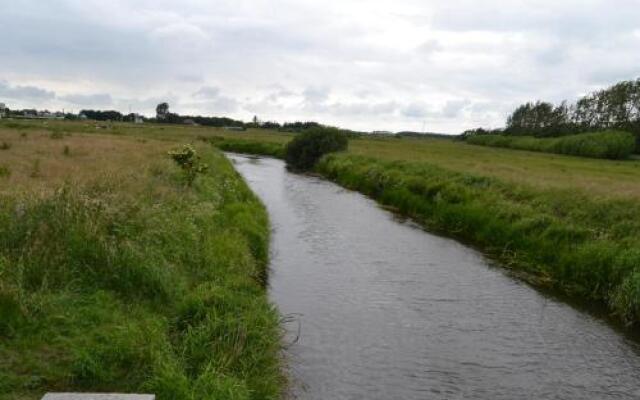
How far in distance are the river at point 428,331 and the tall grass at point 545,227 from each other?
119 centimetres

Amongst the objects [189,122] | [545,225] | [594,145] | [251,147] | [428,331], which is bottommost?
[428,331]

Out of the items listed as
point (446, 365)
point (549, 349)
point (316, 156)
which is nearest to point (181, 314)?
point (446, 365)

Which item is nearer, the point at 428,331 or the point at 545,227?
the point at 428,331

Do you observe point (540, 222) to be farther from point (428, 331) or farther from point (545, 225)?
point (428, 331)

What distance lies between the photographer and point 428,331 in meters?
12.5

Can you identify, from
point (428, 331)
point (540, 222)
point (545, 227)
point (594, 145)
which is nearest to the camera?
point (428, 331)

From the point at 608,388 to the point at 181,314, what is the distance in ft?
25.7

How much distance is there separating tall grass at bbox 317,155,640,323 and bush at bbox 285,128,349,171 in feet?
83.5

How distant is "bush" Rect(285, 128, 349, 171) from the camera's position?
58.6 m

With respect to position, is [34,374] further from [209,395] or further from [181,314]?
[181,314]

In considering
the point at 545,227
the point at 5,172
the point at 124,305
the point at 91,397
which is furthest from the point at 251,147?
the point at 91,397

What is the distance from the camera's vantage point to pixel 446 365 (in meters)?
10.8

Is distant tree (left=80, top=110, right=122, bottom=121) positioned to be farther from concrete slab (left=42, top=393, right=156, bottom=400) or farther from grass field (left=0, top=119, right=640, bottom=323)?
concrete slab (left=42, top=393, right=156, bottom=400)

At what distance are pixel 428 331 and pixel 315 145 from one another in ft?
156
